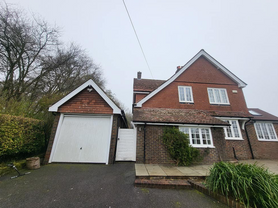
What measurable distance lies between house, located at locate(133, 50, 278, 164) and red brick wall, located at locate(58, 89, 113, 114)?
2148 mm

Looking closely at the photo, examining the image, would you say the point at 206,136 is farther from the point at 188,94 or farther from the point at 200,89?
the point at 200,89

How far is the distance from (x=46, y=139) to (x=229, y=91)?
14.9 m

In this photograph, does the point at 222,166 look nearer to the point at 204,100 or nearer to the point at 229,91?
the point at 204,100

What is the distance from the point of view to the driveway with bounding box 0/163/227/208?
2703 millimetres

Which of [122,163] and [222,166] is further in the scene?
[122,163]

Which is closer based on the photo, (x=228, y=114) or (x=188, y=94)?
(x=228, y=114)

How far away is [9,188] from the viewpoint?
332cm

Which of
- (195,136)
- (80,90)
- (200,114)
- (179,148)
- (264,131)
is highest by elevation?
(80,90)

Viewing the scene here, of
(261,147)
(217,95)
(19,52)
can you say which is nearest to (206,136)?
(217,95)

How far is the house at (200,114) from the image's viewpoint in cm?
628

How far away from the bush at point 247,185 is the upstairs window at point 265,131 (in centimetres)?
877

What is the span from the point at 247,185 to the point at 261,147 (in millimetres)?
9023

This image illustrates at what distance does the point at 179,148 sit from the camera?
19.4ft

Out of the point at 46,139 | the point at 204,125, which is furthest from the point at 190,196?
the point at 46,139
